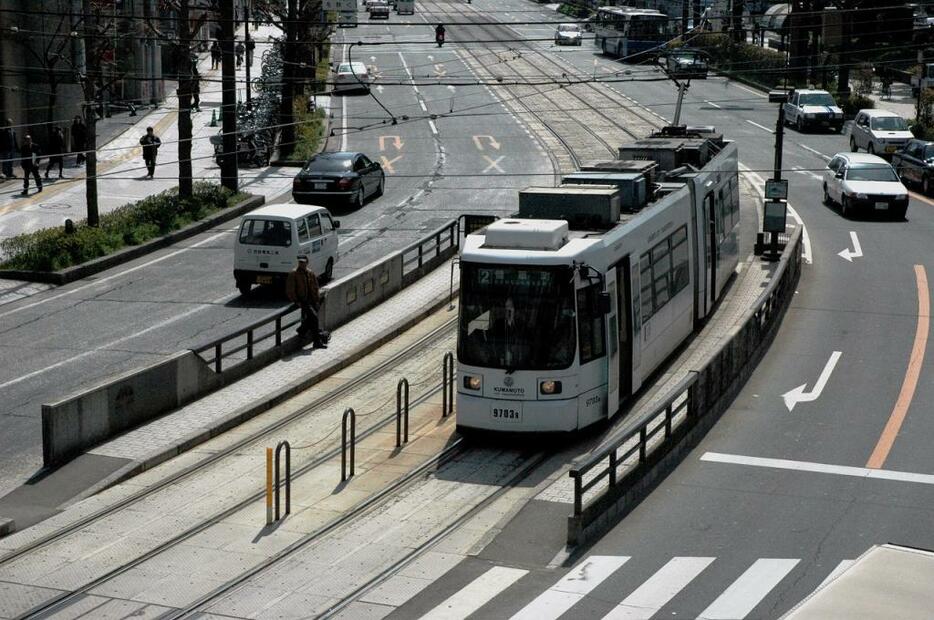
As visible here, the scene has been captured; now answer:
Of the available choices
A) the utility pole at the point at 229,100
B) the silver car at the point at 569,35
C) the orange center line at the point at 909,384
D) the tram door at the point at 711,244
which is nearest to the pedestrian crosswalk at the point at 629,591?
the orange center line at the point at 909,384

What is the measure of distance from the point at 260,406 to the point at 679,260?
24.2 feet

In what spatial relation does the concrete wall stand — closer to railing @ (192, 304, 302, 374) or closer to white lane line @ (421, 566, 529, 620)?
railing @ (192, 304, 302, 374)

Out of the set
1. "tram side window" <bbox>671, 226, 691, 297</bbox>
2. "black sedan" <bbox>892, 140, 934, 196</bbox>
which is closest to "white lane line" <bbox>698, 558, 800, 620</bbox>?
"tram side window" <bbox>671, 226, 691, 297</bbox>

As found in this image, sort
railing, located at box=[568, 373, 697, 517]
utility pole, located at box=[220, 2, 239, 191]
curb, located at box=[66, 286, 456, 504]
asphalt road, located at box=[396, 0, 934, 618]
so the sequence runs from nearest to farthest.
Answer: asphalt road, located at box=[396, 0, 934, 618]
railing, located at box=[568, 373, 697, 517]
curb, located at box=[66, 286, 456, 504]
utility pole, located at box=[220, 2, 239, 191]

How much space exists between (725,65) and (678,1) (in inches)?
1091

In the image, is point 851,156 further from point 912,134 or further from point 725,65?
point 725,65

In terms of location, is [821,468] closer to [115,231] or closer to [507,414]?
[507,414]

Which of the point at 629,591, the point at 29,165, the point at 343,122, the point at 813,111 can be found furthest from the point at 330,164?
the point at 629,591

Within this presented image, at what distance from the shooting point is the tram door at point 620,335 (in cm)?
1958

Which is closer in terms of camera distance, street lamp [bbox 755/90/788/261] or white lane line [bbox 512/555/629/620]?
white lane line [bbox 512/555/629/620]

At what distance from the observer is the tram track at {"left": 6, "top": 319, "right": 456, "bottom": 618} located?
1440 cm

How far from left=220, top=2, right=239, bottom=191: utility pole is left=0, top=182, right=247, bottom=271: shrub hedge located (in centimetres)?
61

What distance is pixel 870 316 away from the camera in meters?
28.0

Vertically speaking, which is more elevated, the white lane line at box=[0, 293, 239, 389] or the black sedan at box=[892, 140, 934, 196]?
the black sedan at box=[892, 140, 934, 196]
